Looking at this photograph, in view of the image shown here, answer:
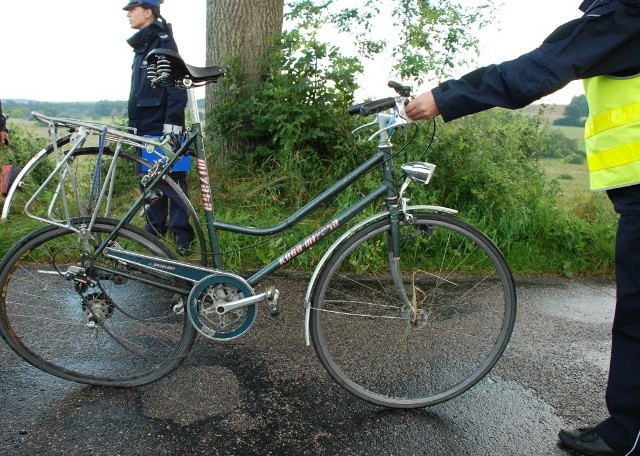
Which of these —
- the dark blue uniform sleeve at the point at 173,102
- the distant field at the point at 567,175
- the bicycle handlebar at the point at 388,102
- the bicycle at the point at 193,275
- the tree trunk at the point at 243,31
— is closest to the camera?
the bicycle handlebar at the point at 388,102

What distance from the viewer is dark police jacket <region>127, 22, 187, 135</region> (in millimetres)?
3754

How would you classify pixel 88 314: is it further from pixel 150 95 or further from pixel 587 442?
pixel 587 442

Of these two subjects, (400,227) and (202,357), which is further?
(202,357)

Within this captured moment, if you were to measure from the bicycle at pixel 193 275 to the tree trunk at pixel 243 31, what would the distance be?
7.94ft

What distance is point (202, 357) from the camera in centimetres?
288

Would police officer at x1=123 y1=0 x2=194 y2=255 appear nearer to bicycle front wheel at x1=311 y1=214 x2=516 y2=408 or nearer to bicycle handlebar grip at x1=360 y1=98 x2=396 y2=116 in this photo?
bicycle front wheel at x1=311 y1=214 x2=516 y2=408

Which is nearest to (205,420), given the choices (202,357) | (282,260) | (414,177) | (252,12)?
(202,357)

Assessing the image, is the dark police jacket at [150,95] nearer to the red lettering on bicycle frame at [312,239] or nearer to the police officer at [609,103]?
the red lettering on bicycle frame at [312,239]

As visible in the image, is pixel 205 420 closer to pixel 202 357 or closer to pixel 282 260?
pixel 202 357

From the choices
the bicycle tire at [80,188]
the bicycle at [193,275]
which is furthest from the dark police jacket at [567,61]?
the bicycle tire at [80,188]

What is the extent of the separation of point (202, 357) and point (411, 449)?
1287mm

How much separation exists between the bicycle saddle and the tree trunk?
259 centimetres

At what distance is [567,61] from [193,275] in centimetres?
187

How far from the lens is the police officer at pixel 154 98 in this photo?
3.77 meters
